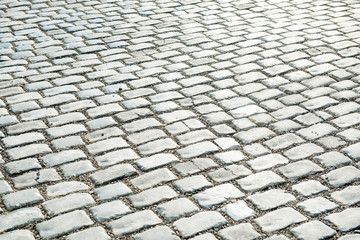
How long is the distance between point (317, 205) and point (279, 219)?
309 millimetres

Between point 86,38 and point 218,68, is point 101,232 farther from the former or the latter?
point 86,38

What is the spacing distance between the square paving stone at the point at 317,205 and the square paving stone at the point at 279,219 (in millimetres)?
82

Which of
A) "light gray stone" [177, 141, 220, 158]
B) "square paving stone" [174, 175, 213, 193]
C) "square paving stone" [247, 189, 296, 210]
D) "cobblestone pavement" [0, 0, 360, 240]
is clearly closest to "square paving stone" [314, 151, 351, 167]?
"cobblestone pavement" [0, 0, 360, 240]

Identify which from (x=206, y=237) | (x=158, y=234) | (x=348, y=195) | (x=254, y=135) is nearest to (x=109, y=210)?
(x=158, y=234)

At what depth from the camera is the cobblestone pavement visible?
3.67 meters

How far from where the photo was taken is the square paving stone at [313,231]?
345 cm

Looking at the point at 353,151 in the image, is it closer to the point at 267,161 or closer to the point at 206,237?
the point at 267,161

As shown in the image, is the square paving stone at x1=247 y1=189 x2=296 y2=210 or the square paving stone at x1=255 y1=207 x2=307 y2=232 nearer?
the square paving stone at x1=255 y1=207 x2=307 y2=232

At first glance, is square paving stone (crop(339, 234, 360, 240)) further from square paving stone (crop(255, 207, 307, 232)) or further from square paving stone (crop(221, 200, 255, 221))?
Answer: square paving stone (crop(221, 200, 255, 221))

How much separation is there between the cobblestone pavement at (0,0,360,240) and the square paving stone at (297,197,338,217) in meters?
0.01

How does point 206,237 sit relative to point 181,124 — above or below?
above

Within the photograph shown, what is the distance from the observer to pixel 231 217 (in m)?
3.65

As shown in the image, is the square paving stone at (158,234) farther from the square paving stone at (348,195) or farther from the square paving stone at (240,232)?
the square paving stone at (348,195)

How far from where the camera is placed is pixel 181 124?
4.87m
